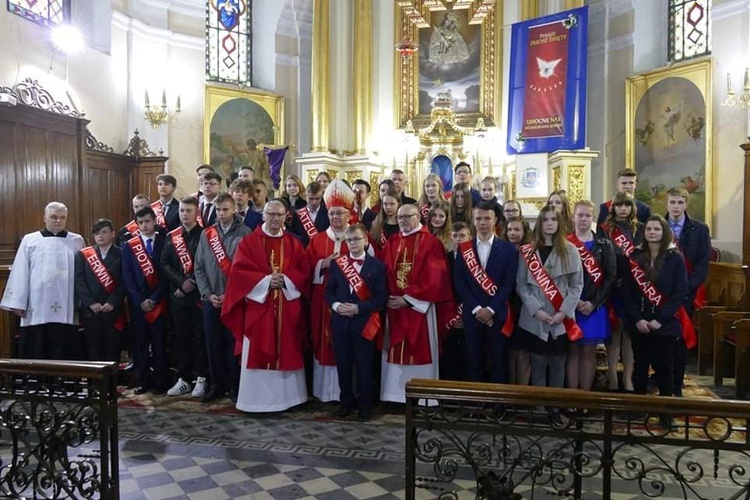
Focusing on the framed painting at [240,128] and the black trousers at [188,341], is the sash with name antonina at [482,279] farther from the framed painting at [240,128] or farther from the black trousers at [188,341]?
the framed painting at [240,128]

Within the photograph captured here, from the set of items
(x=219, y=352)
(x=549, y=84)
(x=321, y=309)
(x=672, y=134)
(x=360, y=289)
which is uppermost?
(x=549, y=84)

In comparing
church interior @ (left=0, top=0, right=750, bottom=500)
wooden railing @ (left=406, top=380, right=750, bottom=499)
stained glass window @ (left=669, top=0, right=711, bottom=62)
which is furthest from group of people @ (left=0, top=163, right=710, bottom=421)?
stained glass window @ (left=669, top=0, right=711, bottom=62)

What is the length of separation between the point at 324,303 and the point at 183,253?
4.41ft

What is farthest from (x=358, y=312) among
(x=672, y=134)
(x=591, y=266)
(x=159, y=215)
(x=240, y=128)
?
(x=240, y=128)

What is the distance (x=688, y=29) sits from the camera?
36.7ft

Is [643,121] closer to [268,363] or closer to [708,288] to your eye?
[708,288]

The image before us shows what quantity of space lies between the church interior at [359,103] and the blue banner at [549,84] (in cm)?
20

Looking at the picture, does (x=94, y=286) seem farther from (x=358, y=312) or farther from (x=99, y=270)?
(x=358, y=312)

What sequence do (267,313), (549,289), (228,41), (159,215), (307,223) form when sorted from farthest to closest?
(228,41) < (159,215) < (307,223) < (267,313) < (549,289)

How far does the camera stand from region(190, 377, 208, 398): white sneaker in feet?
18.0

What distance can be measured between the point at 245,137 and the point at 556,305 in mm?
9823

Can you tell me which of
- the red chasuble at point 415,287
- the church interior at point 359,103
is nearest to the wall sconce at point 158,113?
the church interior at point 359,103

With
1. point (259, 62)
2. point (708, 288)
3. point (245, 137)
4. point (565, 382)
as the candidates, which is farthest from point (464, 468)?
point (259, 62)

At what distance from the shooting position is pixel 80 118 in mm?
9625
